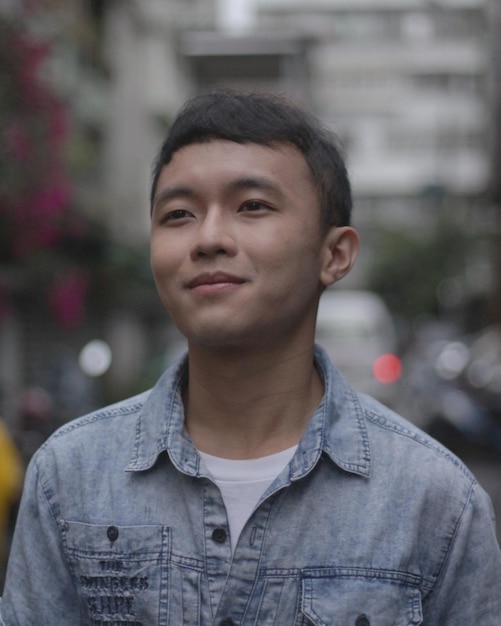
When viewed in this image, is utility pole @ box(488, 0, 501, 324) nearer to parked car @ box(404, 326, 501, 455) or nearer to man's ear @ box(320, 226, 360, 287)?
parked car @ box(404, 326, 501, 455)

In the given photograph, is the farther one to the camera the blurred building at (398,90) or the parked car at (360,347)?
the blurred building at (398,90)

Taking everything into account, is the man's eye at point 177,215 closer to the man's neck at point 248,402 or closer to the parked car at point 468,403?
the man's neck at point 248,402

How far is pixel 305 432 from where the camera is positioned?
205cm

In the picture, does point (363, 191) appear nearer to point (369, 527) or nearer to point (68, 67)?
point (68, 67)

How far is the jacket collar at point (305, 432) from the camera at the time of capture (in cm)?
200

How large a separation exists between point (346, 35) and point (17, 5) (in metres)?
56.1

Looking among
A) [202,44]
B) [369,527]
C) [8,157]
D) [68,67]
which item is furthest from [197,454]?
[202,44]

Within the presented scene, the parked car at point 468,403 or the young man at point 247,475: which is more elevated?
the young man at point 247,475

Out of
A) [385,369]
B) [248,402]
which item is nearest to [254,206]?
[248,402]

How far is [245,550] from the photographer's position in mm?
1937

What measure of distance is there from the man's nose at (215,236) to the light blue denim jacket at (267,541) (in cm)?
37

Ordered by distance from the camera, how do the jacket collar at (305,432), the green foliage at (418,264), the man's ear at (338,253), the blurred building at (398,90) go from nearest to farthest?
the jacket collar at (305,432) → the man's ear at (338,253) → the green foliage at (418,264) → the blurred building at (398,90)

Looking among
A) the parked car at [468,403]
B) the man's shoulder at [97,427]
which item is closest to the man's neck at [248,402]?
the man's shoulder at [97,427]

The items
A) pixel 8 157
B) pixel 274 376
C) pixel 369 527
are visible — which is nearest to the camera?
pixel 369 527
